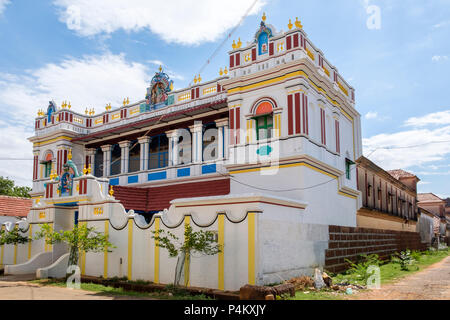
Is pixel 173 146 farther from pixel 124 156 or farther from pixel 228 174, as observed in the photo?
pixel 228 174

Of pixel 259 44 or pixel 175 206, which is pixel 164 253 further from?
pixel 259 44

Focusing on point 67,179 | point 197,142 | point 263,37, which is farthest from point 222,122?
point 67,179

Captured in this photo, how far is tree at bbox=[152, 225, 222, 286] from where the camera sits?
34.4 feet

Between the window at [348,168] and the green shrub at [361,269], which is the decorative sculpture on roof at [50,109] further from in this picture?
the green shrub at [361,269]

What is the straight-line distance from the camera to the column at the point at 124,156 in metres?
20.7

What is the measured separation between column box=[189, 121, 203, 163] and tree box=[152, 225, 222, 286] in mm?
6768

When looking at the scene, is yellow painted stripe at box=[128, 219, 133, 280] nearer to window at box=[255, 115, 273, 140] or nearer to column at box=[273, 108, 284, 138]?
window at box=[255, 115, 273, 140]

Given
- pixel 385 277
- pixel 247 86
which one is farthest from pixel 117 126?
pixel 385 277

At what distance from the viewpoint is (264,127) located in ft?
49.9

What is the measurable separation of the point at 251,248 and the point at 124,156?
492 inches

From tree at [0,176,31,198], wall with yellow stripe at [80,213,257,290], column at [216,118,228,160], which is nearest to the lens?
wall with yellow stripe at [80,213,257,290]

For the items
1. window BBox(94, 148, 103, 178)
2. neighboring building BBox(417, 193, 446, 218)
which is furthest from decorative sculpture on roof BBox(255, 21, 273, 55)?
neighboring building BBox(417, 193, 446, 218)

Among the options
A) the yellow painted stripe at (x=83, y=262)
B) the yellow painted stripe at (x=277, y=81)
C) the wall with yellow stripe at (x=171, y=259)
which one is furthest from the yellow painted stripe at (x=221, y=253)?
the yellow painted stripe at (x=277, y=81)
